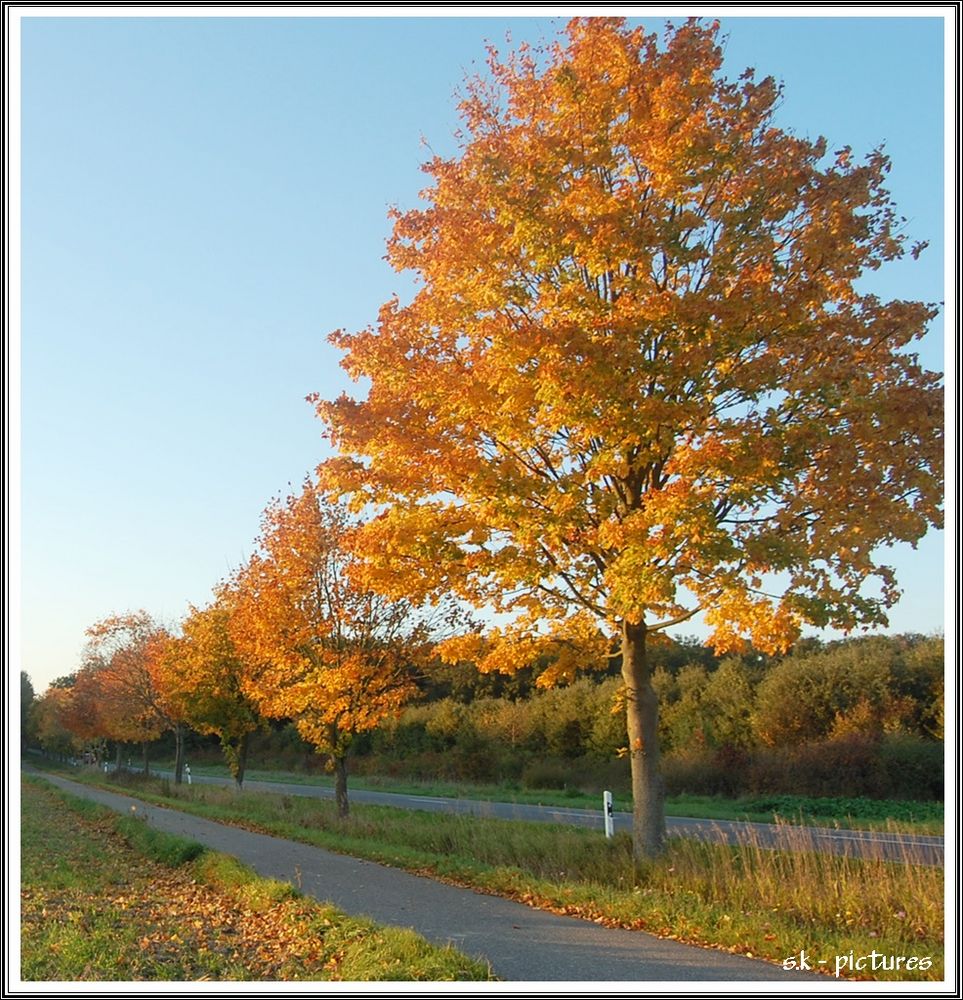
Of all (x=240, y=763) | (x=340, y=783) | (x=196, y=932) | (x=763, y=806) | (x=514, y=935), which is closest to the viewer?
(x=514, y=935)

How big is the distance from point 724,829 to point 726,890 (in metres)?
10.2

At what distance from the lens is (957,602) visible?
355 inches

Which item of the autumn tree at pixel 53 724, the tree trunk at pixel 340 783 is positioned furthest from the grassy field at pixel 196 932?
the autumn tree at pixel 53 724

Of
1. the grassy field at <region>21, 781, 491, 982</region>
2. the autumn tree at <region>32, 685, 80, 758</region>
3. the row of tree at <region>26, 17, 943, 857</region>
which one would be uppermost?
the row of tree at <region>26, 17, 943, 857</region>

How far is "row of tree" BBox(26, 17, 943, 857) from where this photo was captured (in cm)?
1005

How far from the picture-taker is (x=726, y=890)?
9680mm

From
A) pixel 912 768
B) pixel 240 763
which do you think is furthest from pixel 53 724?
pixel 912 768

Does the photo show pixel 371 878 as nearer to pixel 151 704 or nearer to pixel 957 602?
pixel 957 602

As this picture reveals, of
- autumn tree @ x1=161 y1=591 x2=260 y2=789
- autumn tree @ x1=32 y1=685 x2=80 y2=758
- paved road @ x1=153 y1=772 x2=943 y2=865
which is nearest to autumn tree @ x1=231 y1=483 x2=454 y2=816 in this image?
paved road @ x1=153 y1=772 x2=943 y2=865

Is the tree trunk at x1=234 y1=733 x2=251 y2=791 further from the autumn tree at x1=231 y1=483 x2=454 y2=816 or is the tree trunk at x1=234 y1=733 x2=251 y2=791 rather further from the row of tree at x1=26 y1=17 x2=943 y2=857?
the row of tree at x1=26 y1=17 x2=943 y2=857

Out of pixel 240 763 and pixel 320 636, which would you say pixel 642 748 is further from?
pixel 240 763

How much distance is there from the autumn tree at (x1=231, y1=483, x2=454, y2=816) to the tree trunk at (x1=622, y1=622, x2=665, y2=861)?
29.3 feet

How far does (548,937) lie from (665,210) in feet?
25.7

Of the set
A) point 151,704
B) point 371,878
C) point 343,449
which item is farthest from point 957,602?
point 151,704
